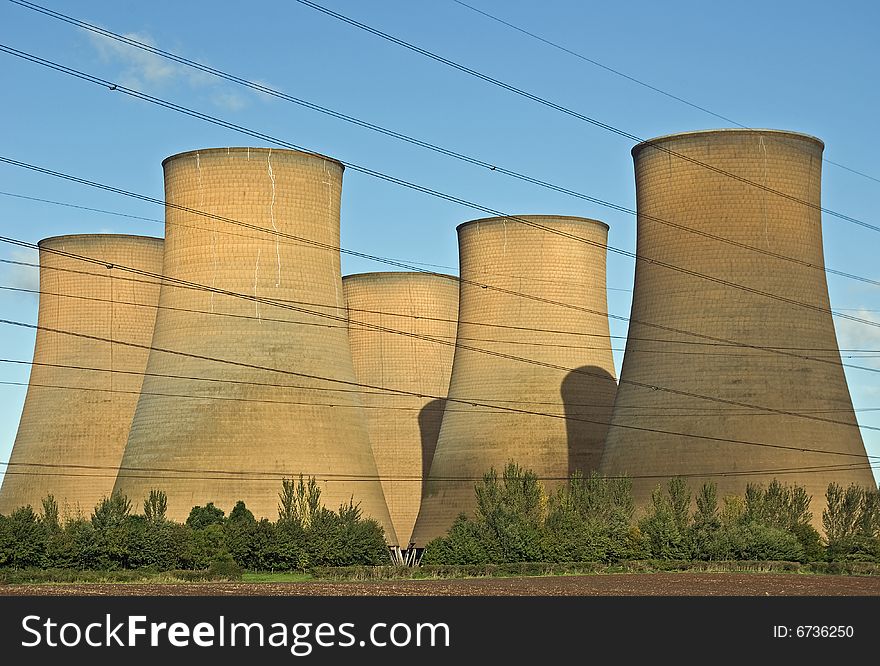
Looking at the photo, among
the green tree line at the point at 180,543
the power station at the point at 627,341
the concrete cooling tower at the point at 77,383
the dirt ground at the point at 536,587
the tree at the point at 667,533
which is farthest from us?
the concrete cooling tower at the point at 77,383

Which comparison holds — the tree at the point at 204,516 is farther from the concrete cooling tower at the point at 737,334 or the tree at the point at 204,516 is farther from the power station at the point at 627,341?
the concrete cooling tower at the point at 737,334

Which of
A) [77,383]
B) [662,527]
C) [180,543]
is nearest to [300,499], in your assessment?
[180,543]

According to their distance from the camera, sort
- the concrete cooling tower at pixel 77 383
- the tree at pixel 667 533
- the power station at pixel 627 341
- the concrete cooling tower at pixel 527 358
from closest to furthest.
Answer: the tree at pixel 667 533
the power station at pixel 627 341
the concrete cooling tower at pixel 527 358
the concrete cooling tower at pixel 77 383

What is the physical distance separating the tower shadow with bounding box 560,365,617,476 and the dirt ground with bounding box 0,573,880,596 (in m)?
17.1

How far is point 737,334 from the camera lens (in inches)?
1395

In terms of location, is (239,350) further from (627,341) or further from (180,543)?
(627,341)

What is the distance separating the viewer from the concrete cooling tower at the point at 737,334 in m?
35.3

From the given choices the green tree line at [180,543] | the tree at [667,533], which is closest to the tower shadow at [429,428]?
the tree at [667,533]

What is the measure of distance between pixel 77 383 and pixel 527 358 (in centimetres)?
1287

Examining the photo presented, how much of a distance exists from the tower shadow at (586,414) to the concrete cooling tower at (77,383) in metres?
12.6

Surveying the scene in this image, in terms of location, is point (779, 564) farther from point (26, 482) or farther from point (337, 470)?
point (26, 482)

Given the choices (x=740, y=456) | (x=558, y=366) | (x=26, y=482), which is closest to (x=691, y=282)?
(x=740, y=456)

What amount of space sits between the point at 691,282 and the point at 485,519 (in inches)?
390

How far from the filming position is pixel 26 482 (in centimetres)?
4191
